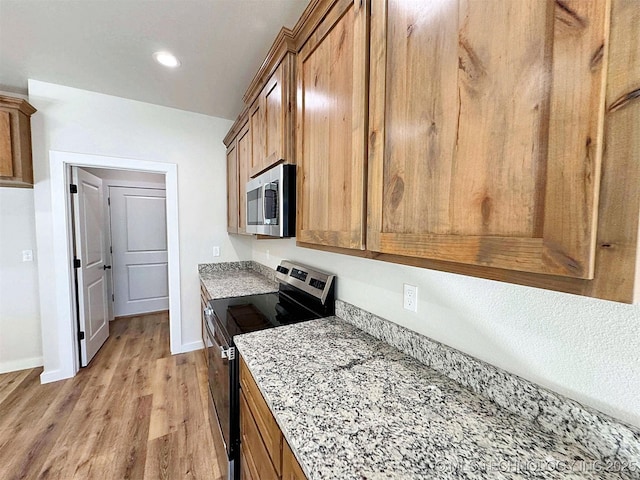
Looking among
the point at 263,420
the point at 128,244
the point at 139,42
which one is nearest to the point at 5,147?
the point at 139,42

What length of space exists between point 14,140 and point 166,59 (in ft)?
4.79

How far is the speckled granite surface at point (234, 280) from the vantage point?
215cm

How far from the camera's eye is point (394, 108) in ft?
2.41

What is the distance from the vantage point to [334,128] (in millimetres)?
993

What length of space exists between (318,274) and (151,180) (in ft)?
12.6

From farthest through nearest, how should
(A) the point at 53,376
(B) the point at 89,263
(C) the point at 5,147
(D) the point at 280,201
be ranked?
(B) the point at 89,263, (A) the point at 53,376, (C) the point at 5,147, (D) the point at 280,201

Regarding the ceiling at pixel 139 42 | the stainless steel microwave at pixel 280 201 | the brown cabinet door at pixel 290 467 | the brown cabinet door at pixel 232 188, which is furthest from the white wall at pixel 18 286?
the brown cabinet door at pixel 290 467

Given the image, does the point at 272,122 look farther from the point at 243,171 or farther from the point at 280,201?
the point at 243,171

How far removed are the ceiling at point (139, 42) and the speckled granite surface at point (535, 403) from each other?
5.99 ft

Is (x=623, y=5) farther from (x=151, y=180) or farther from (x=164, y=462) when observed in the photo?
(x=151, y=180)

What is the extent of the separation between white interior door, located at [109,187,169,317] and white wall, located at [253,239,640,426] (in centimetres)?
428

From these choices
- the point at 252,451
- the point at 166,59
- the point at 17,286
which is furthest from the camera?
the point at 17,286

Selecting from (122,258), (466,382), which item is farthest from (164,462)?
(122,258)

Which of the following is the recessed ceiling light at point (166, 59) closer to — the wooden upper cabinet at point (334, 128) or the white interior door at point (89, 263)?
the wooden upper cabinet at point (334, 128)
